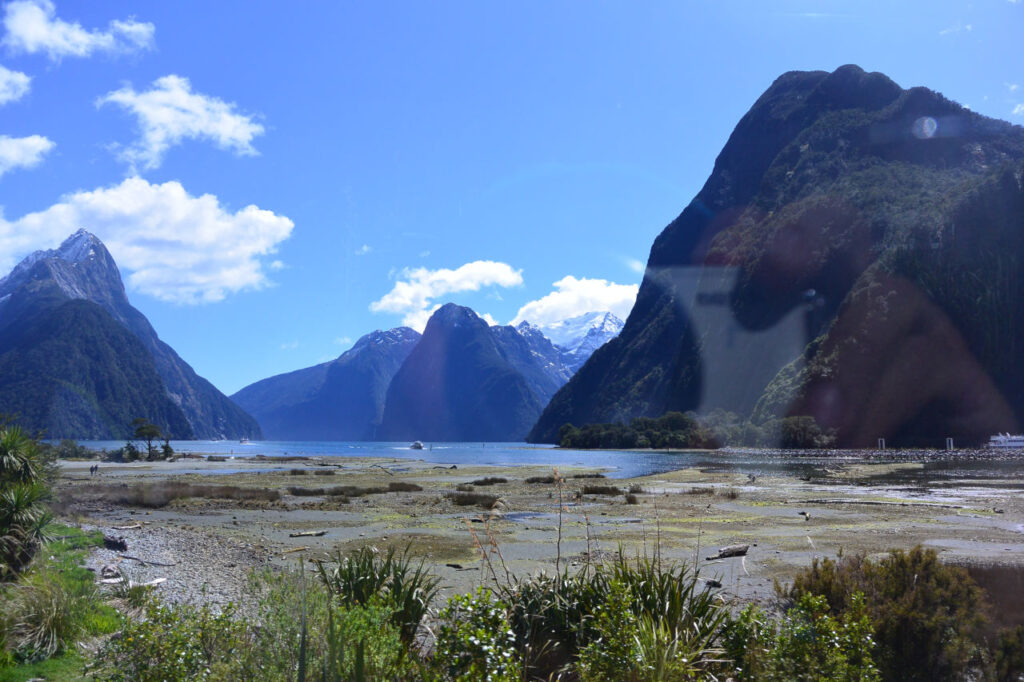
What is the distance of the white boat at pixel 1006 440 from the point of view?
8512 centimetres

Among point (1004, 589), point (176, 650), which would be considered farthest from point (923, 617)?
point (176, 650)

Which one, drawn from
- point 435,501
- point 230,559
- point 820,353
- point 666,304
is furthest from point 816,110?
point 230,559

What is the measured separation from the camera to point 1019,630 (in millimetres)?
7352

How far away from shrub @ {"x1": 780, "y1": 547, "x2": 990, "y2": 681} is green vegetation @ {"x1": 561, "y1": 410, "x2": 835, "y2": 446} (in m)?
A: 102

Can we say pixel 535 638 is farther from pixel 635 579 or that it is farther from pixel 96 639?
pixel 96 639

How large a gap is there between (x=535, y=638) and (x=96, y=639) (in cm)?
544

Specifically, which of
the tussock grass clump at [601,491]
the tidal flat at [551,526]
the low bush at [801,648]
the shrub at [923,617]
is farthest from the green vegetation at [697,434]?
the low bush at [801,648]

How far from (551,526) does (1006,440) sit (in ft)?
289

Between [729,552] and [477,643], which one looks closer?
[477,643]

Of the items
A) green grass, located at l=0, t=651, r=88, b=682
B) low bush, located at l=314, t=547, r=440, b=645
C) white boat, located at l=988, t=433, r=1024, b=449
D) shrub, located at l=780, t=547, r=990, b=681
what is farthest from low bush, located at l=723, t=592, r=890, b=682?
white boat, located at l=988, t=433, r=1024, b=449

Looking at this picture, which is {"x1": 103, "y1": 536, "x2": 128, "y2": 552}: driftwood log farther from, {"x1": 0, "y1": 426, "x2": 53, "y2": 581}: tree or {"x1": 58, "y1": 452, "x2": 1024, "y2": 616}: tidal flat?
{"x1": 0, "y1": 426, "x2": 53, "y2": 581}: tree

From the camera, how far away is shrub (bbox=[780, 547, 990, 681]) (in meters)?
7.25

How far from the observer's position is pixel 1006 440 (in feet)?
284

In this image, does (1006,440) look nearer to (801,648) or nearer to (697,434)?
(697,434)
